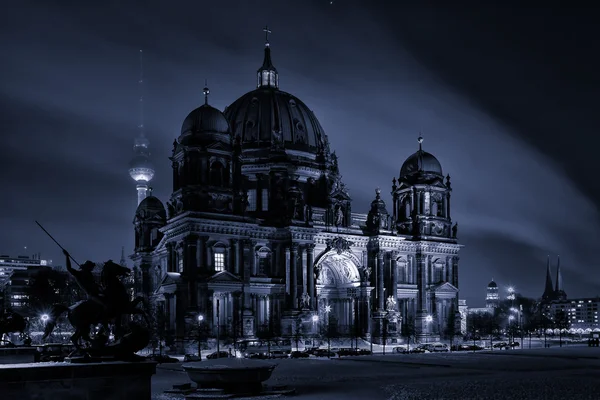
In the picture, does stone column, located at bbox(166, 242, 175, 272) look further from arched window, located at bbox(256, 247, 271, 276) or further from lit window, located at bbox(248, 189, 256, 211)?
lit window, located at bbox(248, 189, 256, 211)

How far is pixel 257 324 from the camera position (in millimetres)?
94375

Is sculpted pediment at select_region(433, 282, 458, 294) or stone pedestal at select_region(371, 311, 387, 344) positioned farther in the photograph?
sculpted pediment at select_region(433, 282, 458, 294)

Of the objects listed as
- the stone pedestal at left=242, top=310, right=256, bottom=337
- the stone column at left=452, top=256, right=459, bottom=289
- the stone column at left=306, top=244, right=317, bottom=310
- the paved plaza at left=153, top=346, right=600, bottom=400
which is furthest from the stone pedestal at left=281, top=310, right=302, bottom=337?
the paved plaza at left=153, top=346, right=600, bottom=400

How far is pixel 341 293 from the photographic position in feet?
351

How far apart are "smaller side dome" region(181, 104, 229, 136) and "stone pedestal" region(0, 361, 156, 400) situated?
7053cm

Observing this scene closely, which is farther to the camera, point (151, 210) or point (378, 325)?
point (151, 210)

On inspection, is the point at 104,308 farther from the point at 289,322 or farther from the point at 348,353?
the point at 289,322

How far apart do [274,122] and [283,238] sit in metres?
23.2

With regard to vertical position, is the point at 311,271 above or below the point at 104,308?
below

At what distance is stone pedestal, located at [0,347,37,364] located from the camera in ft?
108

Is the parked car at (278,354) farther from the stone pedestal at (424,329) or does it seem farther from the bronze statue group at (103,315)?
the bronze statue group at (103,315)

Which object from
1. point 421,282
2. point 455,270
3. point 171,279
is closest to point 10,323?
point 171,279

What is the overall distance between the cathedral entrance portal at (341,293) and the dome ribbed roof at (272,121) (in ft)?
62.8

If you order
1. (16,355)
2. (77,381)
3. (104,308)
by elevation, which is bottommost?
(16,355)
